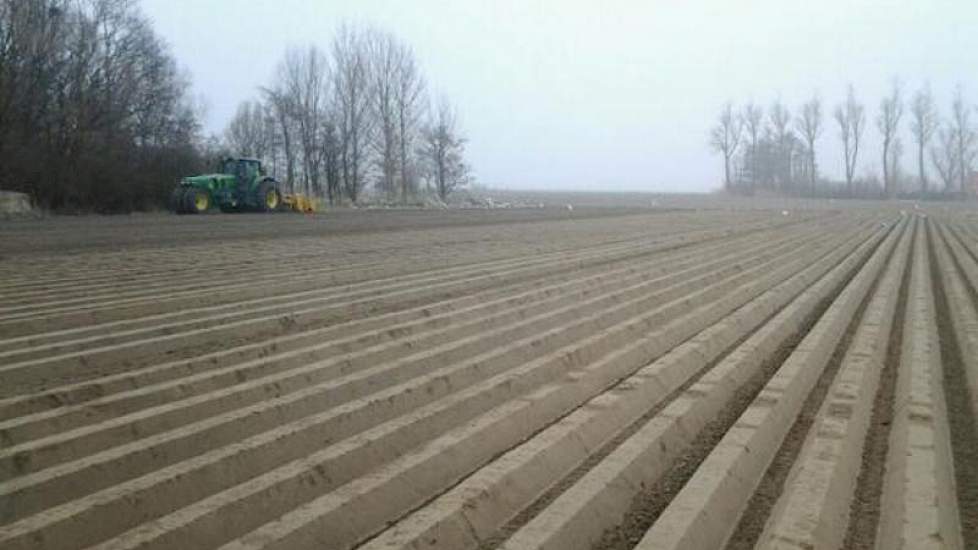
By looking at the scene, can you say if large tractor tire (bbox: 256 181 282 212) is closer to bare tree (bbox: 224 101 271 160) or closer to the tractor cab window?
the tractor cab window

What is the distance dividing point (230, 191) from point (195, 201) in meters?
1.46

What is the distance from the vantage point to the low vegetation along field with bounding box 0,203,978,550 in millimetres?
3283

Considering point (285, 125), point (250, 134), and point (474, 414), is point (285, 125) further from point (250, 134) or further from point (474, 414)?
point (474, 414)

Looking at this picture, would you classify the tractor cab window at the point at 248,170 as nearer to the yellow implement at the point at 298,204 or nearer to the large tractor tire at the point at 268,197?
the large tractor tire at the point at 268,197

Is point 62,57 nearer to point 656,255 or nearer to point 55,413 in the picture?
point 656,255

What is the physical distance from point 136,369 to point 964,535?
4534mm

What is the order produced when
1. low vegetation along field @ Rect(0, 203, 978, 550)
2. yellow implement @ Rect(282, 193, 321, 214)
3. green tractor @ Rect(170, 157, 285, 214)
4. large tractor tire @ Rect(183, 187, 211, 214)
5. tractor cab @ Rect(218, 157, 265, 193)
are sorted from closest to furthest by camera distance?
1. low vegetation along field @ Rect(0, 203, 978, 550)
2. large tractor tire @ Rect(183, 187, 211, 214)
3. green tractor @ Rect(170, 157, 285, 214)
4. tractor cab @ Rect(218, 157, 265, 193)
5. yellow implement @ Rect(282, 193, 321, 214)

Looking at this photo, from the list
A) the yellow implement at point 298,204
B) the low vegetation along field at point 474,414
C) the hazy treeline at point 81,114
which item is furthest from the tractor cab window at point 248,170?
the low vegetation along field at point 474,414

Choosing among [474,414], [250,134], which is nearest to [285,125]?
[250,134]

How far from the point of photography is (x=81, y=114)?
3334 cm

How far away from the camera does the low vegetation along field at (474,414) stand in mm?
3283

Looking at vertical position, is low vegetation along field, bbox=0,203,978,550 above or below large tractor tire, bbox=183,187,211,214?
below

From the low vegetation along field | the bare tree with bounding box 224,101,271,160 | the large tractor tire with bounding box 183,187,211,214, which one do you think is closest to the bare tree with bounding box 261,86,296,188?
the bare tree with bounding box 224,101,271,160

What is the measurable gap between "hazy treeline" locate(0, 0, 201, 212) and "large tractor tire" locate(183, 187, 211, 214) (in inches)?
248
